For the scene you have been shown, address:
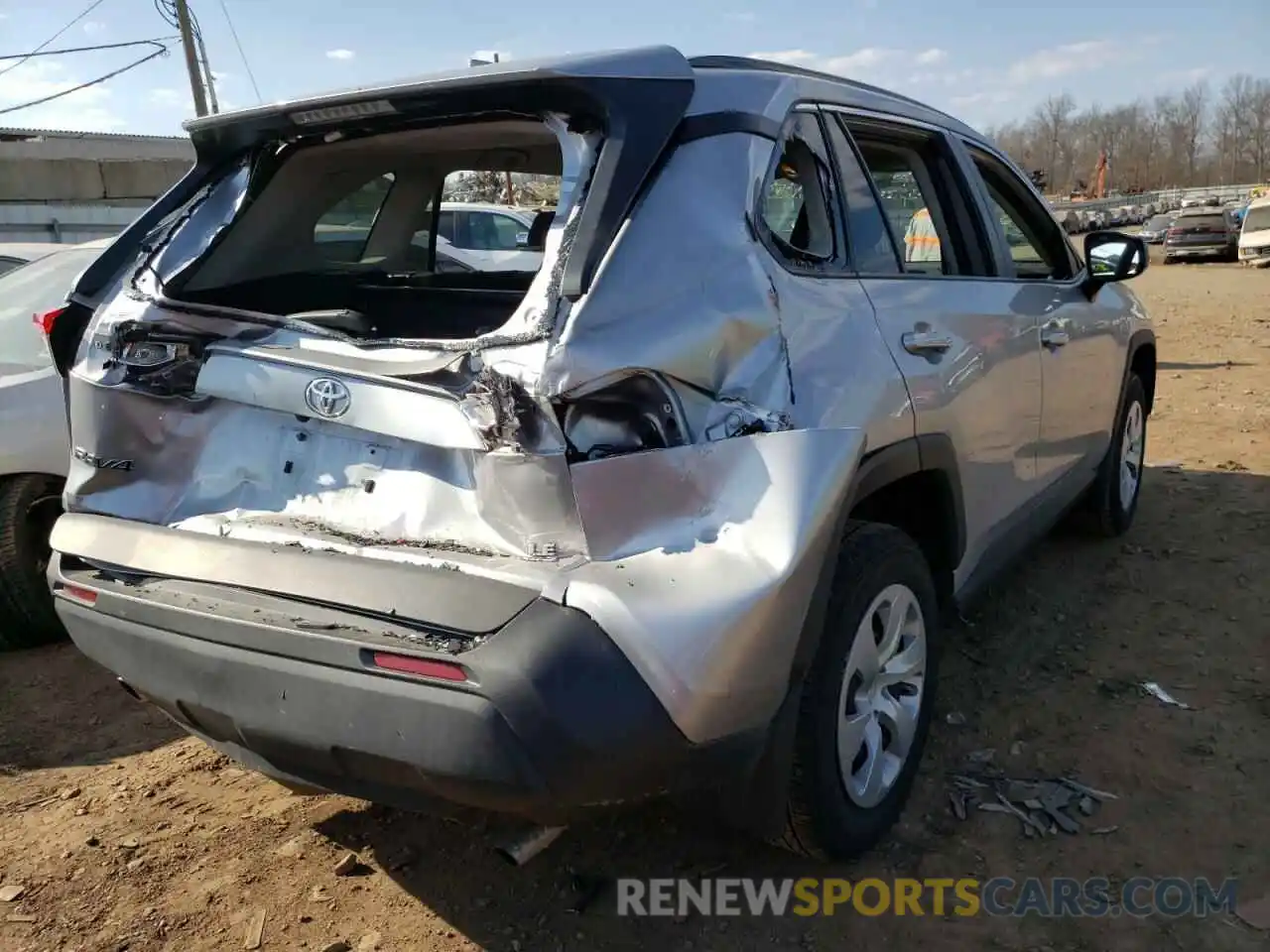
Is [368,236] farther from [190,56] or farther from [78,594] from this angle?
[190,56]

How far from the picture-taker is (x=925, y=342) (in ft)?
8.95

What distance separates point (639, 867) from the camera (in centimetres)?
270

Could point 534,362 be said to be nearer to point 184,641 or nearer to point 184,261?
point 184,641

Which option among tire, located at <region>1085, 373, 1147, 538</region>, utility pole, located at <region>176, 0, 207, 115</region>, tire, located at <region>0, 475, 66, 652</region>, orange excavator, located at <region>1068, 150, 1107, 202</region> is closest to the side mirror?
tire, located at <region>1085, 373, 1147, 538</region>

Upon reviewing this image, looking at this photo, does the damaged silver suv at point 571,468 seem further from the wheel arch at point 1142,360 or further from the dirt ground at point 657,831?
the wheel arch at point 1142,360

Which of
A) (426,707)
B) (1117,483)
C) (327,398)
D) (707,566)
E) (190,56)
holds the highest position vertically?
(190,56)

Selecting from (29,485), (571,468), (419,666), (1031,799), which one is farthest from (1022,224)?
(29,485)

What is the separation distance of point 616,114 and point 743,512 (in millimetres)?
843

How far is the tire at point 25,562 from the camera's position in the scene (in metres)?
4.12

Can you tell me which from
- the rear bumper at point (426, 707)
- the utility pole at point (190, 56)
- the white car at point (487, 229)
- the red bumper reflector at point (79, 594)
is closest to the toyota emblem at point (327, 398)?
the rear bumper at point (426, 707)

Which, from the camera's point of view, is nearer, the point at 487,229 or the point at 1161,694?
the point at 1161,694

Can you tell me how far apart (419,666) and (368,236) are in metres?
2.14

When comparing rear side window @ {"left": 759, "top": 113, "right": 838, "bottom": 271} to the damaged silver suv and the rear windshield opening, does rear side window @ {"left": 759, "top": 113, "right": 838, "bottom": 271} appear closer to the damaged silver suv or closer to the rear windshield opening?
the damaged silver suv

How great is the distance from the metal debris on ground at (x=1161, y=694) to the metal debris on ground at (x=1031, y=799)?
27.0 inches
